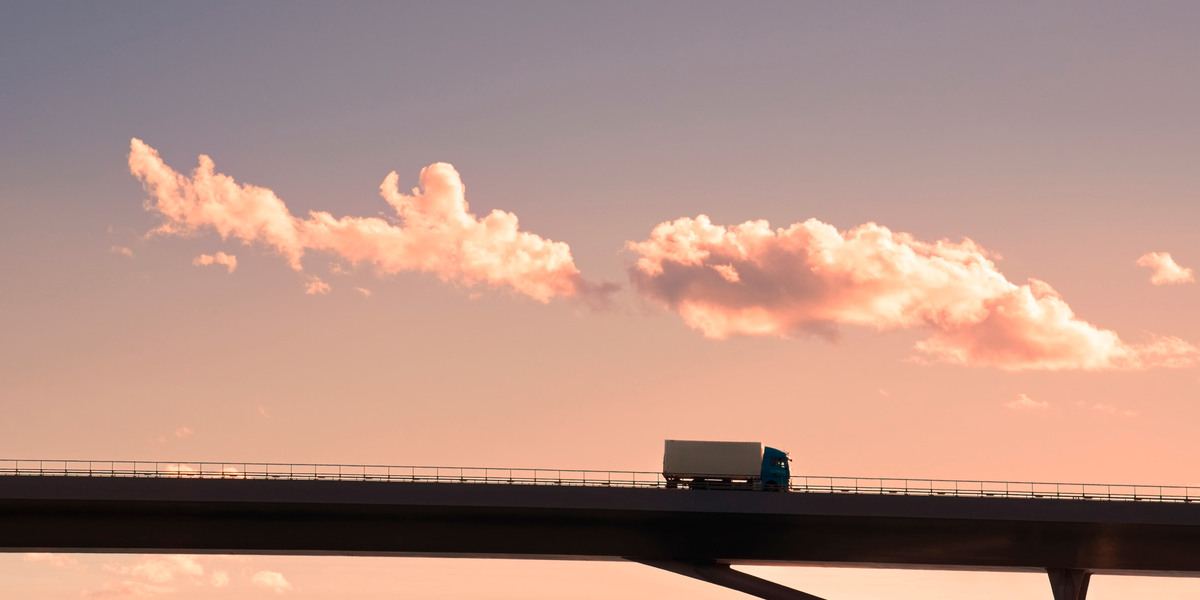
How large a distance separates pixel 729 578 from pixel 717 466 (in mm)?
9596

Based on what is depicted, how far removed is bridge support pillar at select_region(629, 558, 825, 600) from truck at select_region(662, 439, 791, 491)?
24.1 ft

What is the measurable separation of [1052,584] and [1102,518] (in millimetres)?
6878

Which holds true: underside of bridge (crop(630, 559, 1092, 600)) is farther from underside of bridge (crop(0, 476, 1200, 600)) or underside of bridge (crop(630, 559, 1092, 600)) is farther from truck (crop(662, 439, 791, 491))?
truck (crop(662, 439, 791, 491))

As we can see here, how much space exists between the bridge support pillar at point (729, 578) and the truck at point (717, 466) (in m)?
7.34

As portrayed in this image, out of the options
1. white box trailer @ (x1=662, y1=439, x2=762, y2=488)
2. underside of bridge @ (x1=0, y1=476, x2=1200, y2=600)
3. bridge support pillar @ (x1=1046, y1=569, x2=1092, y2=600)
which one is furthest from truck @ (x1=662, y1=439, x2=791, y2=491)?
bridge support pillar @ (x1=1046, y1=569, x2=1092, y2=600)

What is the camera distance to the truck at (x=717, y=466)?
81.1 meters

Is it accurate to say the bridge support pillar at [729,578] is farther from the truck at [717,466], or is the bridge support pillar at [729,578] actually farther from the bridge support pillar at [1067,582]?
the bridge support pillar at [1067,582]

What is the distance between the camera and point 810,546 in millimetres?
73312

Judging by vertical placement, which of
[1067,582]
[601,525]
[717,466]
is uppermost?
[717,466]

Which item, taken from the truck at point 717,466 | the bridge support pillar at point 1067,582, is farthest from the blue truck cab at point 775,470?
the bridge support pillar at point 1067,582

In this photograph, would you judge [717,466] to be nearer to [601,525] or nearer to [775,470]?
[775,470]

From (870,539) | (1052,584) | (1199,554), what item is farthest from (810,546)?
(1199,554)

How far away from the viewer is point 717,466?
81250 mm

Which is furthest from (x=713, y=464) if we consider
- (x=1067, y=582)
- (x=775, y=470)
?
(x=1067, y=582)
